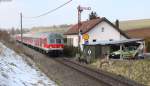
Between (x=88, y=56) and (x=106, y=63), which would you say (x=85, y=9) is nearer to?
(x=88, y=56)

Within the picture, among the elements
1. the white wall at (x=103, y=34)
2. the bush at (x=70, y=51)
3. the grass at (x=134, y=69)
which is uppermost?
the white wall at (x=103, y=34)

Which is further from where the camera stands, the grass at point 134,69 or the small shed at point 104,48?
the small shed at point 104,48

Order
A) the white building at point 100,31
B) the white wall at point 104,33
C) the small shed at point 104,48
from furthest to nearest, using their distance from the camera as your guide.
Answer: the white wall at point 104,33
the white building at point 100,31
the small shed at point 104,48

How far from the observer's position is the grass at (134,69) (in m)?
21.9

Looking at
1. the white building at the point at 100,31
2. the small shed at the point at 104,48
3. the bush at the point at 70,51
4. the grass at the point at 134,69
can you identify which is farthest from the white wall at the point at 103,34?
the grass at the point at 134,69

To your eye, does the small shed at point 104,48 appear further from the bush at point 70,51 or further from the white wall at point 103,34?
the white wall at point 103,34

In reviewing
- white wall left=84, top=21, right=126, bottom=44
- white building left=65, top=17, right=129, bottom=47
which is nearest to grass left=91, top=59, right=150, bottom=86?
white building left=65, top=17, right=129, bottom=47

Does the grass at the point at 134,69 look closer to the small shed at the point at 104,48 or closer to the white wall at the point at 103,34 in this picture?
the small shed at the point at 104,48

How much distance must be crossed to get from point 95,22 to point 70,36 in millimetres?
7096

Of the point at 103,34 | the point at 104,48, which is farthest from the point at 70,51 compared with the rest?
the point at 104,48

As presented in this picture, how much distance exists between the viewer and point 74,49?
48250 mm

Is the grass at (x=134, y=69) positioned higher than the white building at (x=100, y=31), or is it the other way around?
the white building at (x=100, y=31)

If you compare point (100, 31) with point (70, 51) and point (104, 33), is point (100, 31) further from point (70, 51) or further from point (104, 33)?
point (70, 51)

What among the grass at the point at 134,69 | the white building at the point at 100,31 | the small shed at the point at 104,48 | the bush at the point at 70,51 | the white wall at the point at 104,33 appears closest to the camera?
the grass at the point at 134,69
